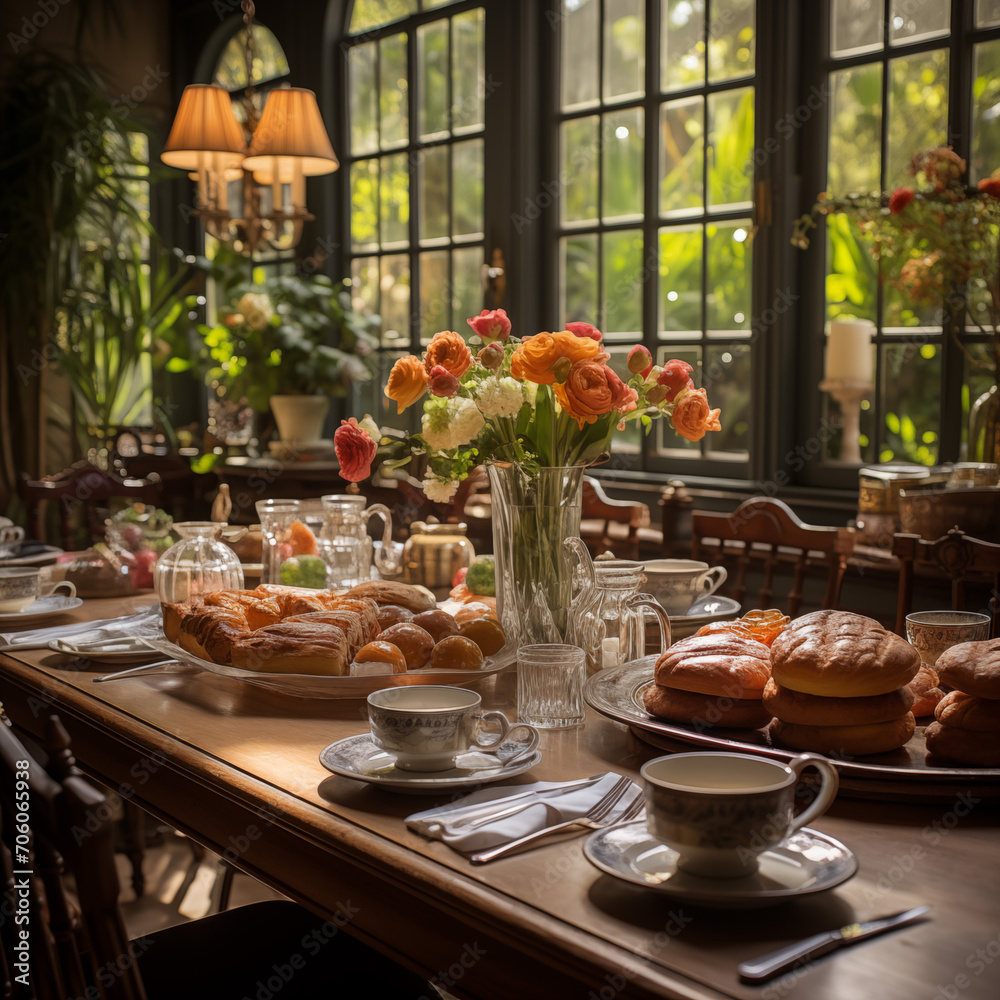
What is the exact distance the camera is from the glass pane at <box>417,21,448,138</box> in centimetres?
404

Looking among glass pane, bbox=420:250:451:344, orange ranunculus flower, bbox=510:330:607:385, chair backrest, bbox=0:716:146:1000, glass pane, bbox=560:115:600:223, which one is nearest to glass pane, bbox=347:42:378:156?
glass pane, bbox=420:250:451:344

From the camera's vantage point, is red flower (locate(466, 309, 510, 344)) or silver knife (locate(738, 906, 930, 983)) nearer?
silver knife (locate(738, 906, 930, 983))

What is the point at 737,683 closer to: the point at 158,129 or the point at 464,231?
the point at 464,231

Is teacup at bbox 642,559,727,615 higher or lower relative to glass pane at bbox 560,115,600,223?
lower

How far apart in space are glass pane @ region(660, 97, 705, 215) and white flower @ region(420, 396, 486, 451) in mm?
2265

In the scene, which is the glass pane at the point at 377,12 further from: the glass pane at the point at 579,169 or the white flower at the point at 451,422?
the white flower at the point at 451,422

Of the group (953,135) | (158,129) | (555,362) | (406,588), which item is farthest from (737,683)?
(158,129)

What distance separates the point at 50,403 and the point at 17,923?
4.13 meters

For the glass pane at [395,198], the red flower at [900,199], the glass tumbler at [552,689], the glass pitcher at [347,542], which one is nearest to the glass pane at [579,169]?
the glass pane at [395,198]

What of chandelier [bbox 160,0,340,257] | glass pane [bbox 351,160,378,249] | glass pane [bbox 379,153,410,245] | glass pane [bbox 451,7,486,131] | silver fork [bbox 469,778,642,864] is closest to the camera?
silver fork [bbox 469,778,642,864]

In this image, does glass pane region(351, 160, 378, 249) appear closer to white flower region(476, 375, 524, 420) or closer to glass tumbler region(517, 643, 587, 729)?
white flower region(476, 375, 524, 420)

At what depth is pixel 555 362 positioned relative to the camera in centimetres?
127

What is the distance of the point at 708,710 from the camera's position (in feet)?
3.37

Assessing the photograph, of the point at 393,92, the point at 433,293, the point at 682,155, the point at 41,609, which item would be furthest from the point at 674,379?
the point at 393,92
